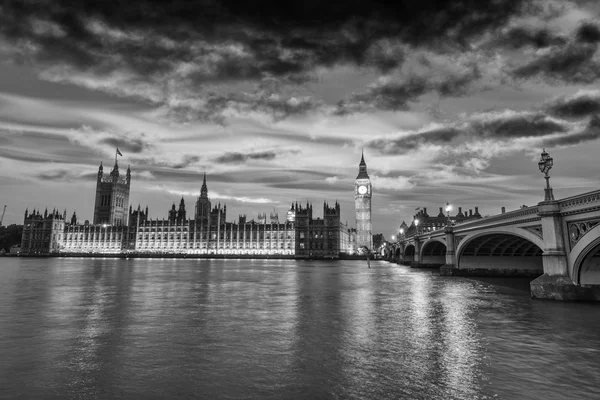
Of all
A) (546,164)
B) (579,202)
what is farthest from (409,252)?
(579,202)

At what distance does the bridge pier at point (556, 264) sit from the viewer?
24.2 m

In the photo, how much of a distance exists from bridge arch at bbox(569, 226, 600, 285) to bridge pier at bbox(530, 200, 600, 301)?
0.44m

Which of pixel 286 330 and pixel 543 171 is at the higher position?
pixel 543 171

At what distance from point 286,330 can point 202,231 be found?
184739 millimetres

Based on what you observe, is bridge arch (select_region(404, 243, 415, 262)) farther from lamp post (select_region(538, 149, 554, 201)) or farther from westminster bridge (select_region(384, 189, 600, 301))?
lamp post (select_region(538, 149, 554, 201))

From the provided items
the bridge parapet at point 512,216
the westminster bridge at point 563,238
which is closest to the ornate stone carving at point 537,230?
the westminster bridge at point 563,238

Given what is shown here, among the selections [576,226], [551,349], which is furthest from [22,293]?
[576,226]

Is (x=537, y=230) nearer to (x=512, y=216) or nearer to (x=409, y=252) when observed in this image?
(x=512, y=216)

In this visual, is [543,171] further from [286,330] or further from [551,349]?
[286,330]

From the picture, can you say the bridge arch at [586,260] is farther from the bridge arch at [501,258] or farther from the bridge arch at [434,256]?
the bridge arch at [434,256]

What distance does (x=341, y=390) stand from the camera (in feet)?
31.0

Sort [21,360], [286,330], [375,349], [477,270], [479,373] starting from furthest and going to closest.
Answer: [477,270]
[286,330]
[375,349]
[21,360]
[479,373]

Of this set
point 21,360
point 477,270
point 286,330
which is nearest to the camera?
point 21,360

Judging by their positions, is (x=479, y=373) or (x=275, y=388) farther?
(x=479, y=373)
